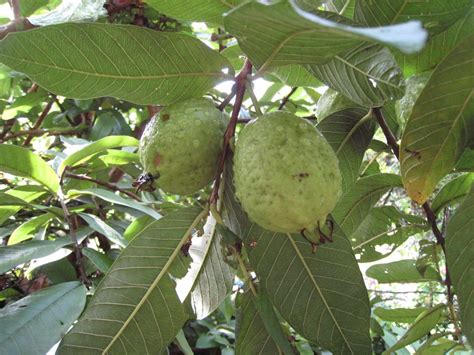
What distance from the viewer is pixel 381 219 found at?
1.48 m

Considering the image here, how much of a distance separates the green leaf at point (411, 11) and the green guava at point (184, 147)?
0.99 feet

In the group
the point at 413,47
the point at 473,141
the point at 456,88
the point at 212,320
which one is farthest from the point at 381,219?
the point at 212,320

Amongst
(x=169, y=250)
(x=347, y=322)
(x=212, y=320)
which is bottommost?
(x=212, y=320)

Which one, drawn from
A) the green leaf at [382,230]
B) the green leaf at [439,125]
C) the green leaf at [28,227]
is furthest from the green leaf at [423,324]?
the green leaf at [28,227]

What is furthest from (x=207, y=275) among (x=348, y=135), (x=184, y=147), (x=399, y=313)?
(x=399, y=313)

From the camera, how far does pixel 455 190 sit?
4.14 ft

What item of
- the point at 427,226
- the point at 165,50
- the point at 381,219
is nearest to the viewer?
the point at 165,50

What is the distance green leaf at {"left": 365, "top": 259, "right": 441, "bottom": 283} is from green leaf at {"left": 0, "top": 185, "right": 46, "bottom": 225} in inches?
43.4

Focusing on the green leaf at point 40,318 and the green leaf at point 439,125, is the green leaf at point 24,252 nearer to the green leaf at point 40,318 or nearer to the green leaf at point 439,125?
the green leaf at point 40,318

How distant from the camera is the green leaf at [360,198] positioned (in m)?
1.25

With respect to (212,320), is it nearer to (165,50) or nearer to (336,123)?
(336,123)

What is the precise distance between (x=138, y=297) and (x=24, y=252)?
447 mm

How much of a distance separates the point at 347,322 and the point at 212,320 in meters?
1.97

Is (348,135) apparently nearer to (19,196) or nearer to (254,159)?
(254,159)
